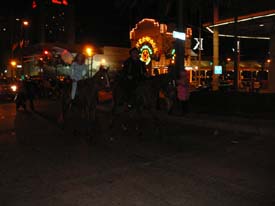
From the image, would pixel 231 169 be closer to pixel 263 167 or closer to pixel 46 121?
pixel 263 167

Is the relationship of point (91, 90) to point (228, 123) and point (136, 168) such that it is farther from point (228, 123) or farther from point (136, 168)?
point (228, 123)

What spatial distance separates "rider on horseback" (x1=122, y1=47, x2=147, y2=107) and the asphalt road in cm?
130

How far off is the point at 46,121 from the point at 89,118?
4.44 m

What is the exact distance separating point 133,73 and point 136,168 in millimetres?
4656

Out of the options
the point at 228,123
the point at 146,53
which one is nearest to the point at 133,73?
the point at 228,123

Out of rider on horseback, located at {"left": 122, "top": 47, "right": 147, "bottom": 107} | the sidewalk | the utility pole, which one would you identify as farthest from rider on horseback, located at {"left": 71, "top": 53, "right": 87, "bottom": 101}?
the utility pole

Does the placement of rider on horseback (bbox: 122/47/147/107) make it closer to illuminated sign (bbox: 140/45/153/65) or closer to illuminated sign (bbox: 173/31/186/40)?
illuminated sign (bbox: 173/31/186/40)

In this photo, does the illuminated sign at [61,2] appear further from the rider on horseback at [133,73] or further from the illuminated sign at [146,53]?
the rider on horseback at [133,73]

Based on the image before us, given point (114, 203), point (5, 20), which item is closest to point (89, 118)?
point (114, 203)

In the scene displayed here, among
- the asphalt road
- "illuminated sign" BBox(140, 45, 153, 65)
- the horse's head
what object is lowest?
the asphalt road

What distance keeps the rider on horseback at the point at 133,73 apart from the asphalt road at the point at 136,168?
1.30 metres

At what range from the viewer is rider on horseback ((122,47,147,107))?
11289 millimetres

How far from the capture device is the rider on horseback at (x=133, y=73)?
37.0 ft

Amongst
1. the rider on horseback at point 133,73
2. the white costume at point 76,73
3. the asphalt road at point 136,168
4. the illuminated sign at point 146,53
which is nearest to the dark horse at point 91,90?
the white costume at point 76,73
